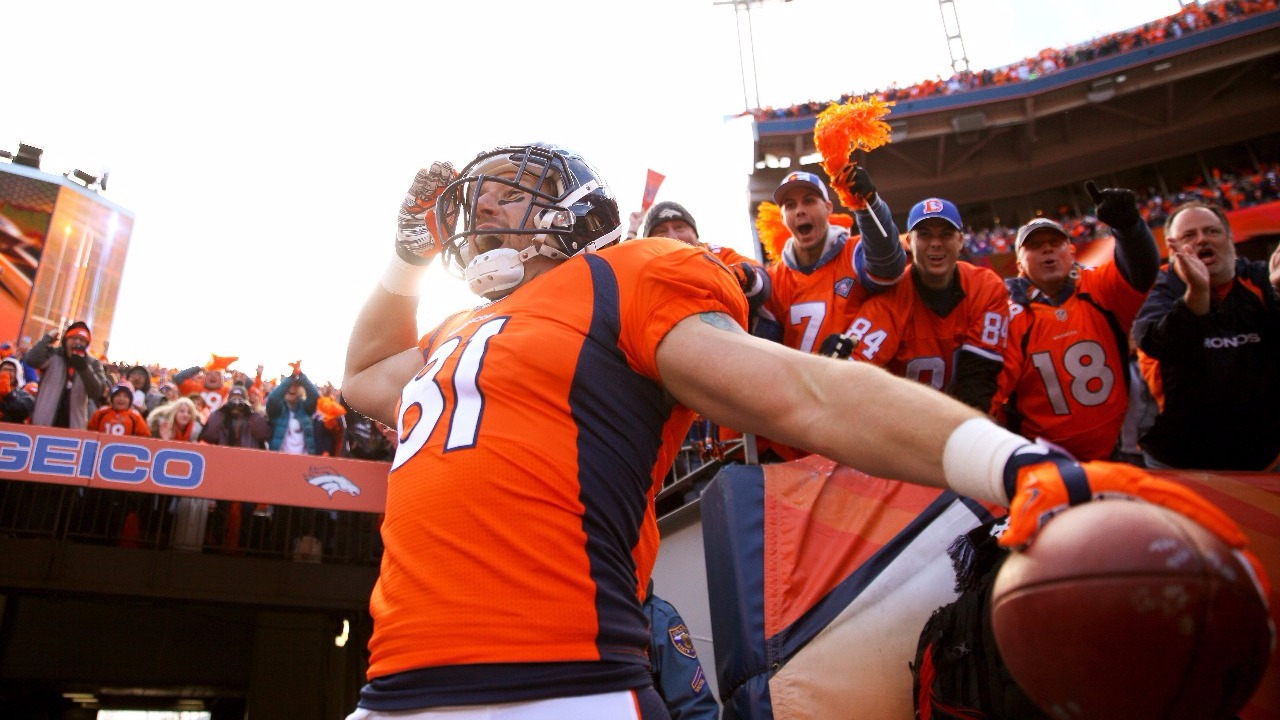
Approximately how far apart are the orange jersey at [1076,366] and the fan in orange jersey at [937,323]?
9.1 inches

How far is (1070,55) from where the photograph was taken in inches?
864

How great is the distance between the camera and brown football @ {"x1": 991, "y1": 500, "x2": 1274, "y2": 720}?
1.03m

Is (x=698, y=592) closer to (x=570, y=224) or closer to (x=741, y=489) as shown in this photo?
(x=741, y=489)

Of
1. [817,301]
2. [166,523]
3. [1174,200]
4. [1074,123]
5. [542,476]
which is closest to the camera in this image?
[542,476]

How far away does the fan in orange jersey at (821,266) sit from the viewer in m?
4.55

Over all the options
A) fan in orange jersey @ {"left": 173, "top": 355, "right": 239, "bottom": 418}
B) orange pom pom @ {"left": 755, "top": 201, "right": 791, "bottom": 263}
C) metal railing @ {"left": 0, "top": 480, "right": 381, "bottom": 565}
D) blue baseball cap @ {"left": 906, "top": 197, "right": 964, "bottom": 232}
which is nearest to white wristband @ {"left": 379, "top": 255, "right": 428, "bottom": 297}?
blue baseball cap @ {"left": 906, "top": 197, "right": 964, "bottom": 232}

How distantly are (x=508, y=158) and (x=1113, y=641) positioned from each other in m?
2.00

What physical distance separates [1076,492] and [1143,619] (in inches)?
6.8

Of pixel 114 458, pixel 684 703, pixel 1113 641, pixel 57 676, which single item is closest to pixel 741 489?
pixel 684 703

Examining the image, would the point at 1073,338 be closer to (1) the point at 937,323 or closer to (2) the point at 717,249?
(1) the point at 937,323

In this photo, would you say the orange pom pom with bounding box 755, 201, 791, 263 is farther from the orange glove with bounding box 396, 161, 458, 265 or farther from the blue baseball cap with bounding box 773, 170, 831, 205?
the orange glove with bounding box 396, 161, 458, 265

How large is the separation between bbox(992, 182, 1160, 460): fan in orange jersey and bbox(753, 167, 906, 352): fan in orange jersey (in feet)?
2.99

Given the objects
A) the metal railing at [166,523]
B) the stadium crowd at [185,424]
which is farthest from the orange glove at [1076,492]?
the metal railing at [166,523]

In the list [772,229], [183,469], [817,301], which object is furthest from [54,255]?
[817,301]
